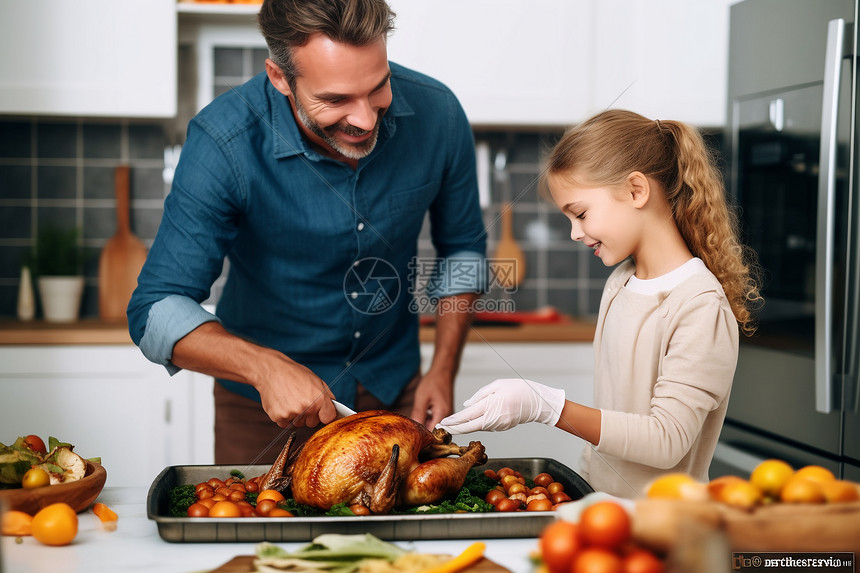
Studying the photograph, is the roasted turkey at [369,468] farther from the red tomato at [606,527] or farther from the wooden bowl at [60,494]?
the red tomato at [606,527]

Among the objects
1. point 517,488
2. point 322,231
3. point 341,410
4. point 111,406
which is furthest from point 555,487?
point 111,406

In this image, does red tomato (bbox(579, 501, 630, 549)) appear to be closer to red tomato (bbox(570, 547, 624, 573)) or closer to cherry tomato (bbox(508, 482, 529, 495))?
red tomato (bbox(570, 547, 624, 573))

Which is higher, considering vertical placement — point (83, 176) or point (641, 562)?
point (83, 176)

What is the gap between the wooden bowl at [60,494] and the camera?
0.96m

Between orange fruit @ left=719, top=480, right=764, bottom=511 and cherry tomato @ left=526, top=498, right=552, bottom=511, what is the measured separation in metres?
0.30

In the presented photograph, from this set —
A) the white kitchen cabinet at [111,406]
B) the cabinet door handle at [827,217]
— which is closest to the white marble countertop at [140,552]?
the cabinet door handle at [827,217]

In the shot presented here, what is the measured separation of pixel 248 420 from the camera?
5.93 feet

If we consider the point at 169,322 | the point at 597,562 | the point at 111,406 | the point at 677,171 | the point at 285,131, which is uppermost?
the point at 285,131

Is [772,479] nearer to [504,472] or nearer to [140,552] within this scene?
[504,472]

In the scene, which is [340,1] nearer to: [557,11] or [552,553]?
[552,553]

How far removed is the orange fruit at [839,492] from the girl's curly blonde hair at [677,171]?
0.58 metres

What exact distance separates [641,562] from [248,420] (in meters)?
1.31

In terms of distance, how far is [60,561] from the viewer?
873mm

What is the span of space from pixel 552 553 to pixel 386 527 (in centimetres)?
30
